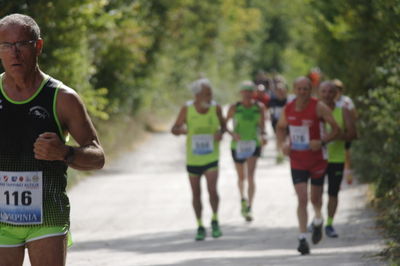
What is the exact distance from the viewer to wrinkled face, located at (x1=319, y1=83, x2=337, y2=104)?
12641mm

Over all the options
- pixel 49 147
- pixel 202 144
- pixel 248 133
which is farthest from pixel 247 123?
pixel 49 147

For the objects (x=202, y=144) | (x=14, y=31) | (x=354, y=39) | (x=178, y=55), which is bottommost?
(x=202, y=144)

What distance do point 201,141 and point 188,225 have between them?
2.32 m

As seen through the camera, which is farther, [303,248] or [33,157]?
[303,248]

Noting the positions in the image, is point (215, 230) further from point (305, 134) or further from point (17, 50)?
point (17, 50)

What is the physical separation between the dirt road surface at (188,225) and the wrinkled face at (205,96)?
1730 millimetres

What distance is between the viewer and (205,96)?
1275cm

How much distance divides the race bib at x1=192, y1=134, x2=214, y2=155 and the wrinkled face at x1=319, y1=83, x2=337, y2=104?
4.91ft

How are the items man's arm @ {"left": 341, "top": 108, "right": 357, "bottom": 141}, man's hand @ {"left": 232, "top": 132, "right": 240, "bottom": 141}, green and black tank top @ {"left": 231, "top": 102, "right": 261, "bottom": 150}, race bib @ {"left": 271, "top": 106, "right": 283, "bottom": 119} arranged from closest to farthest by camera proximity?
1. man's arm @ {"left": 341, "top": 108, "right": 357, "bottom": 141}
2. man's hand @ {"left": 232, "top": 132, "right": 240, "bottom": 141}
3. green and black tank top @ {"left": 231, "top": 102, "right": 261, "bottom": 150}
4. race bib @ {"left": 271, "top": 106, "right": 283, "bottom": 119}

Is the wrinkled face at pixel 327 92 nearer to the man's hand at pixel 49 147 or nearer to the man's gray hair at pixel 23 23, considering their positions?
the man's gray hair at pixel 23 23

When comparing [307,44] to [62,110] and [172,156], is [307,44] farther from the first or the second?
[62,110]

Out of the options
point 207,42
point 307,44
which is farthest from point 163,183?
point 207,42

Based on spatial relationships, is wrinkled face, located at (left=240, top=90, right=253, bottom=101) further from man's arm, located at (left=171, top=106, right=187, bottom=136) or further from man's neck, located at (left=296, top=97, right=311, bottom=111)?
man's neck, located at (left=296, top=97, right=311, bottom=111)

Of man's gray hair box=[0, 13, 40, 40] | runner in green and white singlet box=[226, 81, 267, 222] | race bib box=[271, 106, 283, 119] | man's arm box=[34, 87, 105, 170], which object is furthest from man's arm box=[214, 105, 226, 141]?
race bib box=[271, 106, 283, 119]
